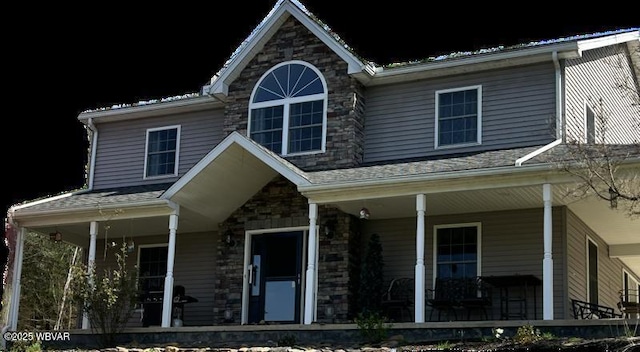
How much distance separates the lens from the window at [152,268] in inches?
826

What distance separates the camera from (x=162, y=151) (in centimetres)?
2158

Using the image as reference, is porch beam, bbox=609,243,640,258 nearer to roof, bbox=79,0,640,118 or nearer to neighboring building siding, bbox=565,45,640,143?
neighboring building siding, bbox=565,45,640,143

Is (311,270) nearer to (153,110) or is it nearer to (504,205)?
(504,205)

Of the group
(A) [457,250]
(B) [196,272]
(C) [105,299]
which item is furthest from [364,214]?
(C) [105,299]

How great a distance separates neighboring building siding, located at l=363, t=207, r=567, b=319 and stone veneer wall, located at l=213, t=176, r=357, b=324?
2.99 ft

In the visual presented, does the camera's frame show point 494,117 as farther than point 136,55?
No

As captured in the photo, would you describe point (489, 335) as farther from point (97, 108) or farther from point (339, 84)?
point (97, 108)

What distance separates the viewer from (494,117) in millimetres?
18297

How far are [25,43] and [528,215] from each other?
14.9 m

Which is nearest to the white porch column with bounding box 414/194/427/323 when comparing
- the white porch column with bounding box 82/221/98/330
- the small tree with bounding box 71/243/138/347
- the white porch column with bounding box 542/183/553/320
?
the white porch column with bounding box 542/183/553/320

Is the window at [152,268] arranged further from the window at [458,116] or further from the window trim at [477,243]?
the window at [458,116]

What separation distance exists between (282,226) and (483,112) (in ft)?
15.1

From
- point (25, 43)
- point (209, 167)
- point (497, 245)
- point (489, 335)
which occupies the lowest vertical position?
point (489, 335)

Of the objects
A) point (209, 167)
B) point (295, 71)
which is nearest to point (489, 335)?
point (209, 167)
